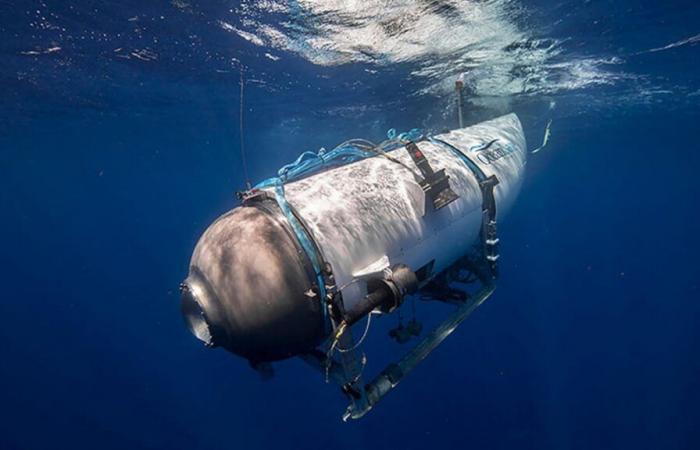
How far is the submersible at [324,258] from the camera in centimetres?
307

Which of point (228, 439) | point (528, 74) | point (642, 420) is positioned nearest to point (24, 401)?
point (228, 439)

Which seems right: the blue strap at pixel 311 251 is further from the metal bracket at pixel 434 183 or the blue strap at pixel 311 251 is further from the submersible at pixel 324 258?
the metal bracket at pixel 434 183

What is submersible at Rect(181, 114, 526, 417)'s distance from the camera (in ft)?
10.1

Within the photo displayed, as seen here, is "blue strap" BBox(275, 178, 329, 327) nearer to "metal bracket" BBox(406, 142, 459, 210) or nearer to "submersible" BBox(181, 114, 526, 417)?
"submersible" BBox(181, 114, 526, 417)

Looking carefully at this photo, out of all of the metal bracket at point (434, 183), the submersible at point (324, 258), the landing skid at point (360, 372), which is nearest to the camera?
the submersible at point (324, 258)

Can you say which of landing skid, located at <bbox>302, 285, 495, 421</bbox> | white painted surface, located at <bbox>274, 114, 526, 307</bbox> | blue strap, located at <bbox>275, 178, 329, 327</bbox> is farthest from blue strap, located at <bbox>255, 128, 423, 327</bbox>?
landing skid, located at <bbox>302, 285, 495, 421</bbox>

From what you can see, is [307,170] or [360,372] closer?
[360,372]

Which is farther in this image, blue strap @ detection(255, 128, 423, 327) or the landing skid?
the landing skid

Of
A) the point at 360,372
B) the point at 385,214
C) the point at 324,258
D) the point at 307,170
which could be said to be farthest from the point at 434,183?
the point at 360,372

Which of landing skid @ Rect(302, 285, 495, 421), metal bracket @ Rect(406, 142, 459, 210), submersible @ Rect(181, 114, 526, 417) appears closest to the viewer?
submersible @ Rect(181, 114, 526, 417)

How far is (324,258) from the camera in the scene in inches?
125

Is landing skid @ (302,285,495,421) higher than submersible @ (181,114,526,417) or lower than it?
lower

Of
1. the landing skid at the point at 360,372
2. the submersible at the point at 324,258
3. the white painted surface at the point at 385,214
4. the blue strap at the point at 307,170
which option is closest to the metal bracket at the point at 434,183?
the submersible at the point at 324,258

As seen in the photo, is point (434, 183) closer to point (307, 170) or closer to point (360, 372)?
point (307, 170)
